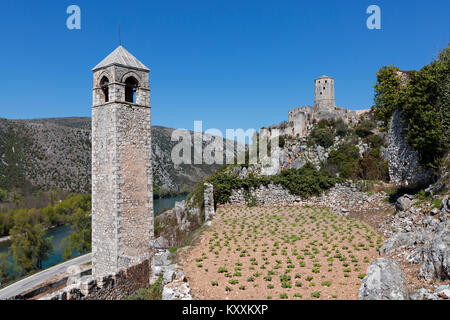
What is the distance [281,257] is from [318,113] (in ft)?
131

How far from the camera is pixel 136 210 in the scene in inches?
522

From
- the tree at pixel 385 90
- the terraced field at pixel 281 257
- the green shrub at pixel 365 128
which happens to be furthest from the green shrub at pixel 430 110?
the green shrub at pixel 365 128

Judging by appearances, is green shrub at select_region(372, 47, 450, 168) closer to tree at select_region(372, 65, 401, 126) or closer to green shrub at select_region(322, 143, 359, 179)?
tree at select_region(372, 65, 401, 126)

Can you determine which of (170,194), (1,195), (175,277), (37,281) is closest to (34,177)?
(1,195)

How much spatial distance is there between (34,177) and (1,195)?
33.1 feet

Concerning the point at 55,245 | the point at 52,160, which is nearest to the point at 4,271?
the point at 55,245

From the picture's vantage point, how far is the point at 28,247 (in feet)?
113

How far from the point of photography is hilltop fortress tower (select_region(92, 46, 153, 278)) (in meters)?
12.8

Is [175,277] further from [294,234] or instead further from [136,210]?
[294,234]

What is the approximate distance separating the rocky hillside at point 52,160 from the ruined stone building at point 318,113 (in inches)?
1599

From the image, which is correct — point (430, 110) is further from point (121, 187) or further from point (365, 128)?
point (365, 128)

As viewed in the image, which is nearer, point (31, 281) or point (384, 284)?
point (384, 284)

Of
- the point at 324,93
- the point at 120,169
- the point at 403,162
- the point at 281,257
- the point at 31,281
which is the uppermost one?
the point at 324,93

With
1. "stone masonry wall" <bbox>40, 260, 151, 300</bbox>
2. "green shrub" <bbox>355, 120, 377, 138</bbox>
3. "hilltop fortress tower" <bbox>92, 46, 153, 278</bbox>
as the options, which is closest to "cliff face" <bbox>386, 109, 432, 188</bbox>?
"hilltop fortress tower" <bbox>92, 46, 153, 278</bbox>
